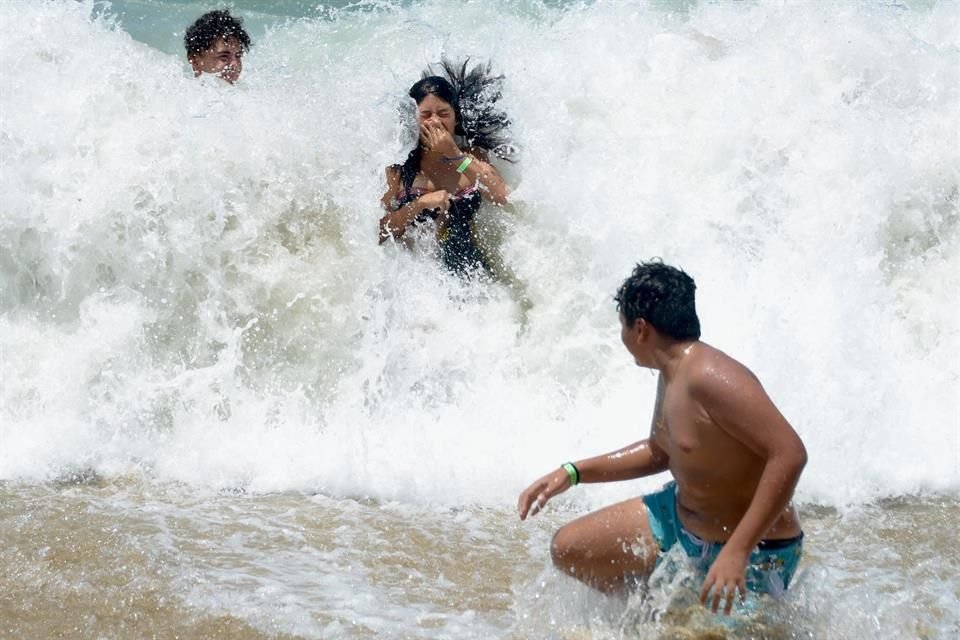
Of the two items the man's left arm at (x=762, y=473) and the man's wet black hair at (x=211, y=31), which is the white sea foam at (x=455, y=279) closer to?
the man's wet black hair at (x=211, y=31)

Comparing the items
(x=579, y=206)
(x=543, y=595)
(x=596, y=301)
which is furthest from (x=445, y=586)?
(x=579, y=206)

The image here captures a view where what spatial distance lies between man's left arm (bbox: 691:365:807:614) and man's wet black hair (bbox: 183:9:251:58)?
460 cm

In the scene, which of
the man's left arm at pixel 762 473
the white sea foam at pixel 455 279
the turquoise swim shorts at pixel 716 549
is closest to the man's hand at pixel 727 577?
the man's left arm at pixel 762 473

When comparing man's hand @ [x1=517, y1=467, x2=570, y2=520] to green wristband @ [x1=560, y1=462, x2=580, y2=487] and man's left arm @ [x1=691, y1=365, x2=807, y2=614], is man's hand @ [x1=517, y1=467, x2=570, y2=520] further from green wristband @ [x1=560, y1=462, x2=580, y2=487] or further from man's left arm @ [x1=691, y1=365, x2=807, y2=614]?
man's left arm @ [x1=691, y1=365, x2=807, y2=614]

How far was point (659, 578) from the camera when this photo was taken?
3.00 meters

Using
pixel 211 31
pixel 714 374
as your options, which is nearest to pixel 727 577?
pixel 714 374

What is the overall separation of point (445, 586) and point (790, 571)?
1193 millimetres

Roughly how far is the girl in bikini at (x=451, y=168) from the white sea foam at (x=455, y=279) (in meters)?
0.27

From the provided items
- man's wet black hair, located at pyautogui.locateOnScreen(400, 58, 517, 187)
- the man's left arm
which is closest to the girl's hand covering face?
man's wet black hair, located at pyautogui.locateOnScreen(400, 58, 517, 187)

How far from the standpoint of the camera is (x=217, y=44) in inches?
254

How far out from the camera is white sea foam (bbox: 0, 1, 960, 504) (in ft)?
16.7

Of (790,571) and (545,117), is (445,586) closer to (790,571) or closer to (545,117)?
(790,571)

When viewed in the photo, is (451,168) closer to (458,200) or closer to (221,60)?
(458,200)

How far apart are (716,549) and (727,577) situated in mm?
305
